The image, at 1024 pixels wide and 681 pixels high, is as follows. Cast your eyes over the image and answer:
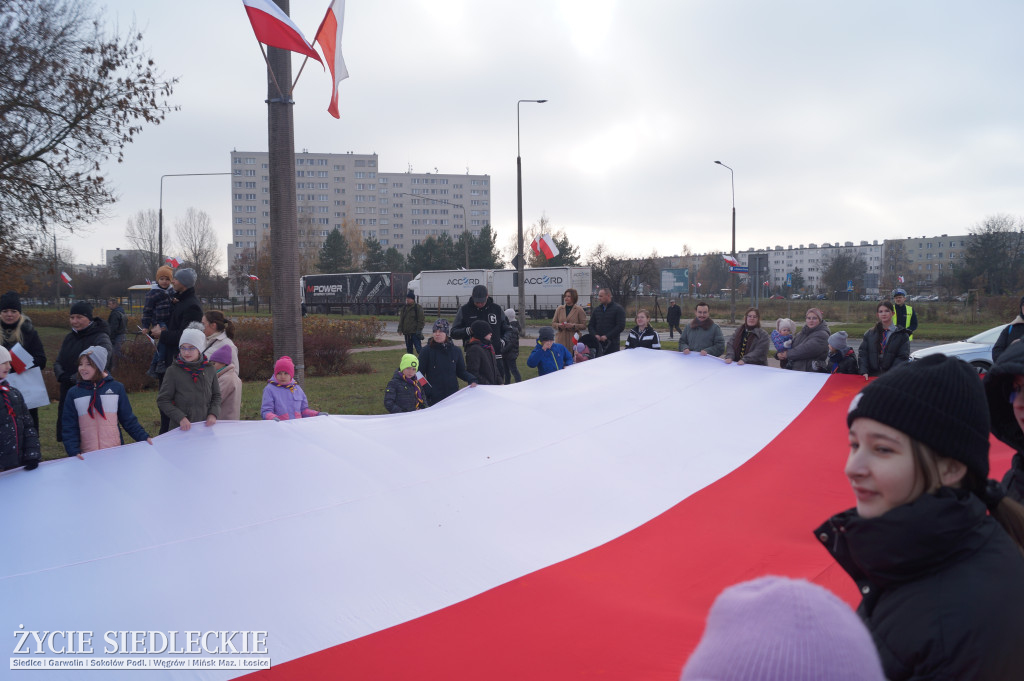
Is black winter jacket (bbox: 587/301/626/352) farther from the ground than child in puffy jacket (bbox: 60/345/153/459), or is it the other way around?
black winter jacket (bbox: 587/301/626/352)

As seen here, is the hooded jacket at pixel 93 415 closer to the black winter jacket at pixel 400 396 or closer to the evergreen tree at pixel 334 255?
the black winter jacket at pixel 400 396

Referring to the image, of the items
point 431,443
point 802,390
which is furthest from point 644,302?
point 431,443

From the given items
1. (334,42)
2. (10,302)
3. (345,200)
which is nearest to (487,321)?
(334,42)

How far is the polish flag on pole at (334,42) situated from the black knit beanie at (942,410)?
765 cm

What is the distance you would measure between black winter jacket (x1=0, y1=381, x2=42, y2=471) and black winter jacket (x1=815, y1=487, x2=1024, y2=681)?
4579 millimetres

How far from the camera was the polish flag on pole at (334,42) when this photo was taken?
7875 mm

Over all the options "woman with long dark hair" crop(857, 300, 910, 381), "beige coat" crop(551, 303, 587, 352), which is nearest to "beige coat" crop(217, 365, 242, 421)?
"beige coat" crop(551, 303, 587, 352)

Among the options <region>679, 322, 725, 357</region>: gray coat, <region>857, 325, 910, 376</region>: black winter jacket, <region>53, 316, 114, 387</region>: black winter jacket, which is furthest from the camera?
<region>679, 322, 725, 357</region>: gray coat

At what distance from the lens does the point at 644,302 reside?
44.3 m

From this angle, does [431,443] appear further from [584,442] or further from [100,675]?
[100,675]

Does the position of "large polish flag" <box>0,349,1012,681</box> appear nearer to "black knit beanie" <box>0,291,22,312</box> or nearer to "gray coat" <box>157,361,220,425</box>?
"gray coat" <box>157,361,220,425</box>

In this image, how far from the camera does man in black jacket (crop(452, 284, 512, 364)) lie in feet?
32.3

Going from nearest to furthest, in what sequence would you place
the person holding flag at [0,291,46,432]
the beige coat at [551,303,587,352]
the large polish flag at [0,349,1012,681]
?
the large polish flag at [0,349,1012,681] → the person holding flag at [0,291,46,432] → the beige coat at [551,303,587,352]

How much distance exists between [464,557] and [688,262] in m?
94.0
